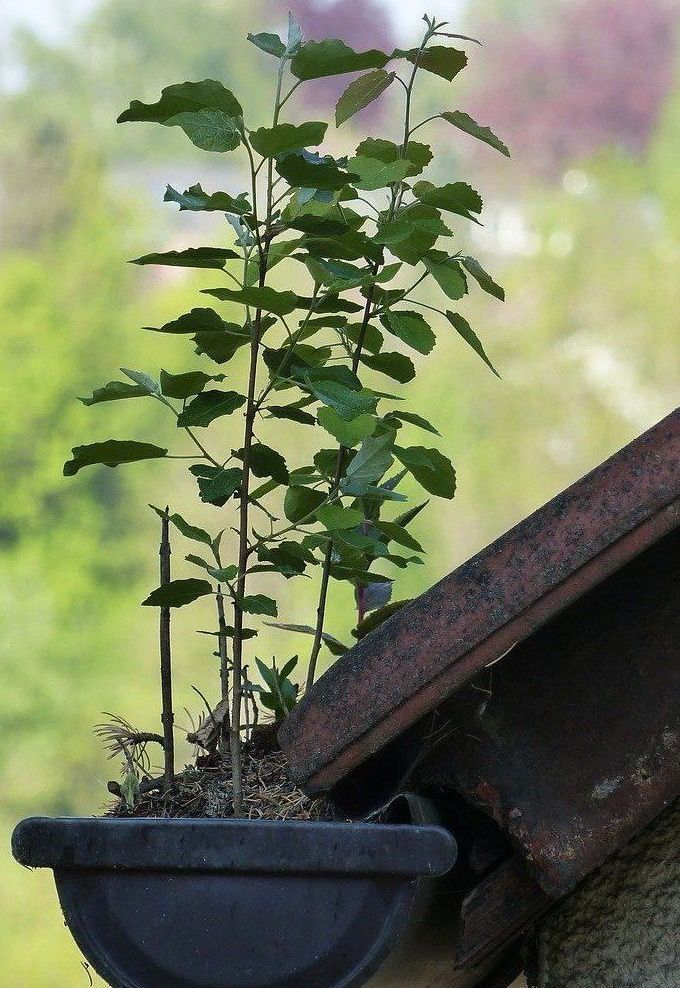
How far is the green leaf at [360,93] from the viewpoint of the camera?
632 millimetres

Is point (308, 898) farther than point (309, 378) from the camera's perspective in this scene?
No

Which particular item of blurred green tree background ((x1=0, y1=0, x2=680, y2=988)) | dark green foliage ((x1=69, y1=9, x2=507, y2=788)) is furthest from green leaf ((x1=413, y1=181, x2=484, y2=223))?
blurred green tree background ((x1=0, y1=0, x2=680, y2=988))

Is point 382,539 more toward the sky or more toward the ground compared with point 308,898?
more toward the sky

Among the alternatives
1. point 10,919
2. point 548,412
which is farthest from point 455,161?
point 10,919

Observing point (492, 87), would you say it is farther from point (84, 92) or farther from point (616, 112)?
point (84, 92)

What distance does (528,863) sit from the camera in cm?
43

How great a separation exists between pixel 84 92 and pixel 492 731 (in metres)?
10.4

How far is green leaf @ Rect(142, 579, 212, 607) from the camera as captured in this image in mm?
494

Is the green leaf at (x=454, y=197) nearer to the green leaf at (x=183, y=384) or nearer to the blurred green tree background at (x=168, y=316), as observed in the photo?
the green leaf at (x=183, y=384)

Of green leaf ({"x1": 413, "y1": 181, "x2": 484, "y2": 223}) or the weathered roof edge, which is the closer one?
the weathered roof edge

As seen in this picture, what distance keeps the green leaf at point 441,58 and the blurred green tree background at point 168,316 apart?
6.92 metres

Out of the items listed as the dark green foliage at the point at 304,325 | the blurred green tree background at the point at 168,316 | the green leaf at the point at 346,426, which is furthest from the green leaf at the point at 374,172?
the blurred green tree background at the point at 168,316

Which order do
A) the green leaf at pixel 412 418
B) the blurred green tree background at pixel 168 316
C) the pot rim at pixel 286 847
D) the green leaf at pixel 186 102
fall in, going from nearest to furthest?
the pot rim at pixel 286 847 → the green leaf at pixel 186 102 → the green leaf at pixel 412 418 → the blurred green tree background at pixel 168 316

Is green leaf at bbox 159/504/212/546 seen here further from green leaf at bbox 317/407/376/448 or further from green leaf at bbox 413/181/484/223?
green leaf at bbox 413/181/484/223
